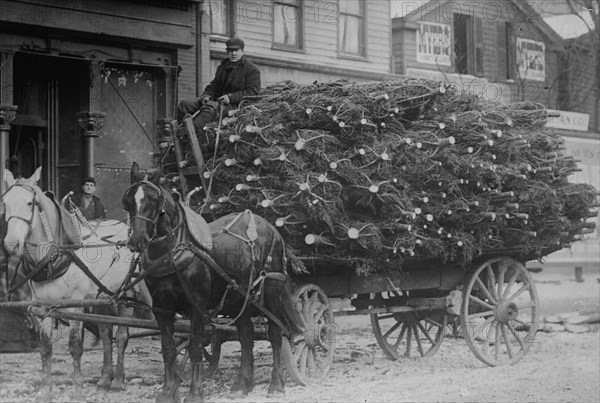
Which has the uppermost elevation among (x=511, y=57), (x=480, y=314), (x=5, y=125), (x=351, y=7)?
(x=511, y=57)

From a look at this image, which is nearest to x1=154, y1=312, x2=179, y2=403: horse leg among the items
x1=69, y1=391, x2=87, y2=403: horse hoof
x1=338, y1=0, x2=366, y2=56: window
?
x1=69, y1=391, x2=87, y2=403: horse hoof

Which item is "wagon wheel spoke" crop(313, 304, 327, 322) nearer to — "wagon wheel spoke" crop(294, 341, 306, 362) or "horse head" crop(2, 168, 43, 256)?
"wagon wheel spoke" crop(294, 341, 306, 362)

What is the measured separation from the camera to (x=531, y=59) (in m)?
32.7

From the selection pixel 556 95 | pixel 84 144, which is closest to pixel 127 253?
pixel 84 144

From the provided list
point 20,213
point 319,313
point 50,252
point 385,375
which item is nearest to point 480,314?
point 385,375

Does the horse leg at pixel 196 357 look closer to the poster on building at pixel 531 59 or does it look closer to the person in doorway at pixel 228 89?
the person in doorway at pixel 228 89

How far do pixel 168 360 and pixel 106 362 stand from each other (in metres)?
1.82

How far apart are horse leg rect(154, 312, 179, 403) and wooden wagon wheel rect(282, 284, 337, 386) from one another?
1.51m

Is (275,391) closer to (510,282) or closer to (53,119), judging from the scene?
(510,282)

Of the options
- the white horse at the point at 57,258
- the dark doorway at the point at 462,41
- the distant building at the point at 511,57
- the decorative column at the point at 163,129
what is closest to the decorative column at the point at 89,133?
the decorative column at the point at 163,129

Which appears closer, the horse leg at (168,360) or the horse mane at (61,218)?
the horse leg at (168,360)

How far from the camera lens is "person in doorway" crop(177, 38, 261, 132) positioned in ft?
36.2

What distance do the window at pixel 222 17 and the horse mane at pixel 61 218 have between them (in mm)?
10910

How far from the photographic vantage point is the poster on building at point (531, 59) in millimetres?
32469
